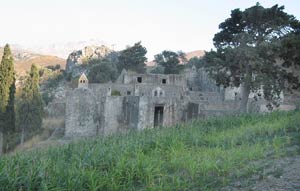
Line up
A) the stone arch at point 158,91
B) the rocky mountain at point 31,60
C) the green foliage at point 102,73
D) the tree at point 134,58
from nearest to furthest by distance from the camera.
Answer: the stone arch at point 158,91, the green foliage at point 102,73, the tree at point 134,58, the rocky mountain at point 31,60

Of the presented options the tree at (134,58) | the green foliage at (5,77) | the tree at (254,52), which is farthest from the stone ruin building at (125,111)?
the tree at (134,58)

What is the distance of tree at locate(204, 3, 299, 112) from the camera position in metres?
22.4

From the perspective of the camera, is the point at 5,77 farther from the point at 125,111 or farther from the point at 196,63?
the point at 196,63

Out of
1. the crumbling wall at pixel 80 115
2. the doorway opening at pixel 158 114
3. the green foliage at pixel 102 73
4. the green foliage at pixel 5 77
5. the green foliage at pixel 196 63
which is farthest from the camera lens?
the green foliage at pixel 196 63

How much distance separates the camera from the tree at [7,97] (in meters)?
27.7

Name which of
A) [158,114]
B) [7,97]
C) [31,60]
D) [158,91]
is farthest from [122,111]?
[31,60]

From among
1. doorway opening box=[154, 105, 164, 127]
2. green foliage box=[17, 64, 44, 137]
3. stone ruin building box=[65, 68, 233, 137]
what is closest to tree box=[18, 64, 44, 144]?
green foliage box=[17, 64, 44, 137]

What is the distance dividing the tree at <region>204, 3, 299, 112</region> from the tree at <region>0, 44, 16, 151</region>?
44.7 feet

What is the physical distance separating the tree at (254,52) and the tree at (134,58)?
35559mm

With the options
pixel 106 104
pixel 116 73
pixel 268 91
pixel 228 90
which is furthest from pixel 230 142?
pixel 116 73

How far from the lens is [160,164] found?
765 cm

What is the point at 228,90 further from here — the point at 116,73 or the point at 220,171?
the point at 220,171

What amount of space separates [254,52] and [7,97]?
53.4 feet

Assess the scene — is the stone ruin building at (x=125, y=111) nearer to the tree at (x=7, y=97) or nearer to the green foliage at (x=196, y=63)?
the tree at (x=7, y=97)
